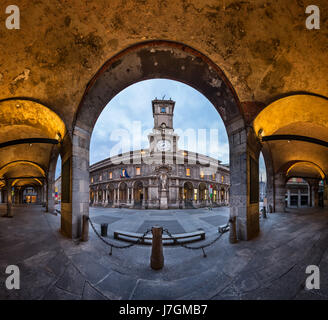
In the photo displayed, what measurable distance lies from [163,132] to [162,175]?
805cm

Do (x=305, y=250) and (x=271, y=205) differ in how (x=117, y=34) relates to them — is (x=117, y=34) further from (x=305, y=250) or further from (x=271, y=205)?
(x=271, y=205)

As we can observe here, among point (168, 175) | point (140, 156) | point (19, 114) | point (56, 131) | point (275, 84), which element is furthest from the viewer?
point (140, 156)

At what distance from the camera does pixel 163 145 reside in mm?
24297

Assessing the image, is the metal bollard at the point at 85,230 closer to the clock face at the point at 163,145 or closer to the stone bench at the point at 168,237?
the stone bench at the point at 168,237

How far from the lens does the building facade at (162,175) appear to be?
74.5ft

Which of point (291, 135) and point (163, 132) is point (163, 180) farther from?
point (291, 135)

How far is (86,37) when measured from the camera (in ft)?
15.0

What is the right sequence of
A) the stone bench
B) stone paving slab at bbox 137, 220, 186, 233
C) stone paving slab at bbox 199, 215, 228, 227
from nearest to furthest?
the stone bench → stone paving slab at bbox 137, 220, 186, 233 → stone paving slab at bbox 199, 215, 228, 227

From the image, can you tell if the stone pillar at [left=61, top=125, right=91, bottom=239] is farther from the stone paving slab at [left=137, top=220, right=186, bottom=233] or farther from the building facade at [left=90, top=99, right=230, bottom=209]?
the building facade at [left=90, top=99, right=230, bottom=209]

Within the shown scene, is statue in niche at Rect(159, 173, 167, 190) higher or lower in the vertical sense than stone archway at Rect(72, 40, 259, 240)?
lower

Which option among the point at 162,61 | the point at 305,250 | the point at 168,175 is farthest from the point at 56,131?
the point at 168,175

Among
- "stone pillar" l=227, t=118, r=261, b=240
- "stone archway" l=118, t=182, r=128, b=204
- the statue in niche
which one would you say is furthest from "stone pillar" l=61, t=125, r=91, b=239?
"stone archway" l=118, t=182, r=128, b=204

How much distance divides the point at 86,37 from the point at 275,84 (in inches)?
286

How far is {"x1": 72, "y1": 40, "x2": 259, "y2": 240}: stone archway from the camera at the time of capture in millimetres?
5430
